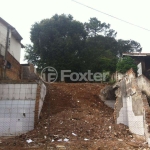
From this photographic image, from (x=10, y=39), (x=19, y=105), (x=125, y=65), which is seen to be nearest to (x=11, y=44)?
(x=10, y=39)

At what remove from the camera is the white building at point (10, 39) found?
1488 cm

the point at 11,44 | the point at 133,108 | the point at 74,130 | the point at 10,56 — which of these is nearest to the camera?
the point at 74,130

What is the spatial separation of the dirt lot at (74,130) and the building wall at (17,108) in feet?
1.76

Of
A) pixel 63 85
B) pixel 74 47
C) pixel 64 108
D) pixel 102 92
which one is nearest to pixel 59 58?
pixel 74 47

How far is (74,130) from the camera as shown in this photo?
305 inches

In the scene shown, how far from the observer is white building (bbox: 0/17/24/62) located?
14875 millimetres

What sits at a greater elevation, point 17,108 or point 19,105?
point 19,105

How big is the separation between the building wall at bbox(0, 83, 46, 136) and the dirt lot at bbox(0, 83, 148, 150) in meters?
0.54

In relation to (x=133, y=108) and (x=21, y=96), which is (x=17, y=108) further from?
(x=133, y=108)

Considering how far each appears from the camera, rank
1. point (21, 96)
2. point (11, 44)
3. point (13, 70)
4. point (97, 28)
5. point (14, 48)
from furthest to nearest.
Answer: point (97, 28) < point (14, 48) < point (11, 44) < point (13, 70) < point (21, 96)

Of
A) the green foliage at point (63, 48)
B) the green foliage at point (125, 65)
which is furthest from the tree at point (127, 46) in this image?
the green foliage at point (125, 65)

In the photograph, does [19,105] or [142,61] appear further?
[142,61]

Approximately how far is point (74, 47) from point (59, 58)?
6.92ft

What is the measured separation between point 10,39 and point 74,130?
1108cm
